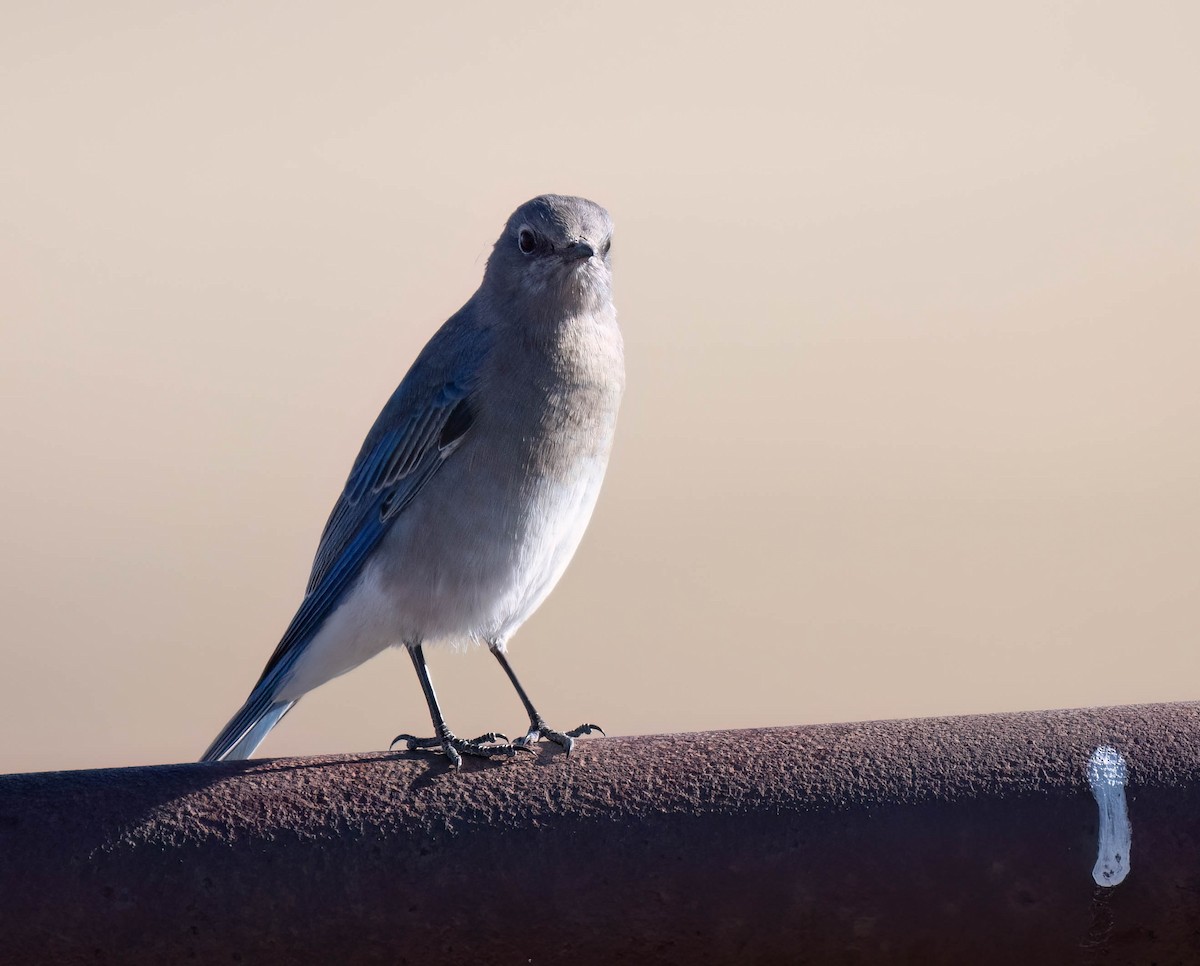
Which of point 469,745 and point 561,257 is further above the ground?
point 561,257

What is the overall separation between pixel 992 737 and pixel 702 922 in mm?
529

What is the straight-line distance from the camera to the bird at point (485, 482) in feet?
11.0

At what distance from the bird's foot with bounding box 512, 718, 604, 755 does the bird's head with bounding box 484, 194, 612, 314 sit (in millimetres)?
1064

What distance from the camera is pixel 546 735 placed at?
3066 millimetres

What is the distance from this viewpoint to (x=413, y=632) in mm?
3438

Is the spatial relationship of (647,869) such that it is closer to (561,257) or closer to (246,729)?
(246,729)

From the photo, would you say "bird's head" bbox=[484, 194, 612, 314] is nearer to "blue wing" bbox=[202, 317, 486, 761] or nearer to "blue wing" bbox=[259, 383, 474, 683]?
"blue wing" bbox=[202, 317, 486, 761]

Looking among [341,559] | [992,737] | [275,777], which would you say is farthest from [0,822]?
[341,559]

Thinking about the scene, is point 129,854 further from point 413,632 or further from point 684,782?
point 413,632

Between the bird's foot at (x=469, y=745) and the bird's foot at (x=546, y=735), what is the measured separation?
0.13ft

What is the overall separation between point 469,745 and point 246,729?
33.6 inches

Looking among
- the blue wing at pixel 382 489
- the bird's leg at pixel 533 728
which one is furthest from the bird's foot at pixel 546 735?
the blue wing at pixel 382 489

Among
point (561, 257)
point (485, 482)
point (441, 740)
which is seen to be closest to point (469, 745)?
point (441, 740)

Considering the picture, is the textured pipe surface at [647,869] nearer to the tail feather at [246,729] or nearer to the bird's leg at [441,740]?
the bird's leg at [441,740]
